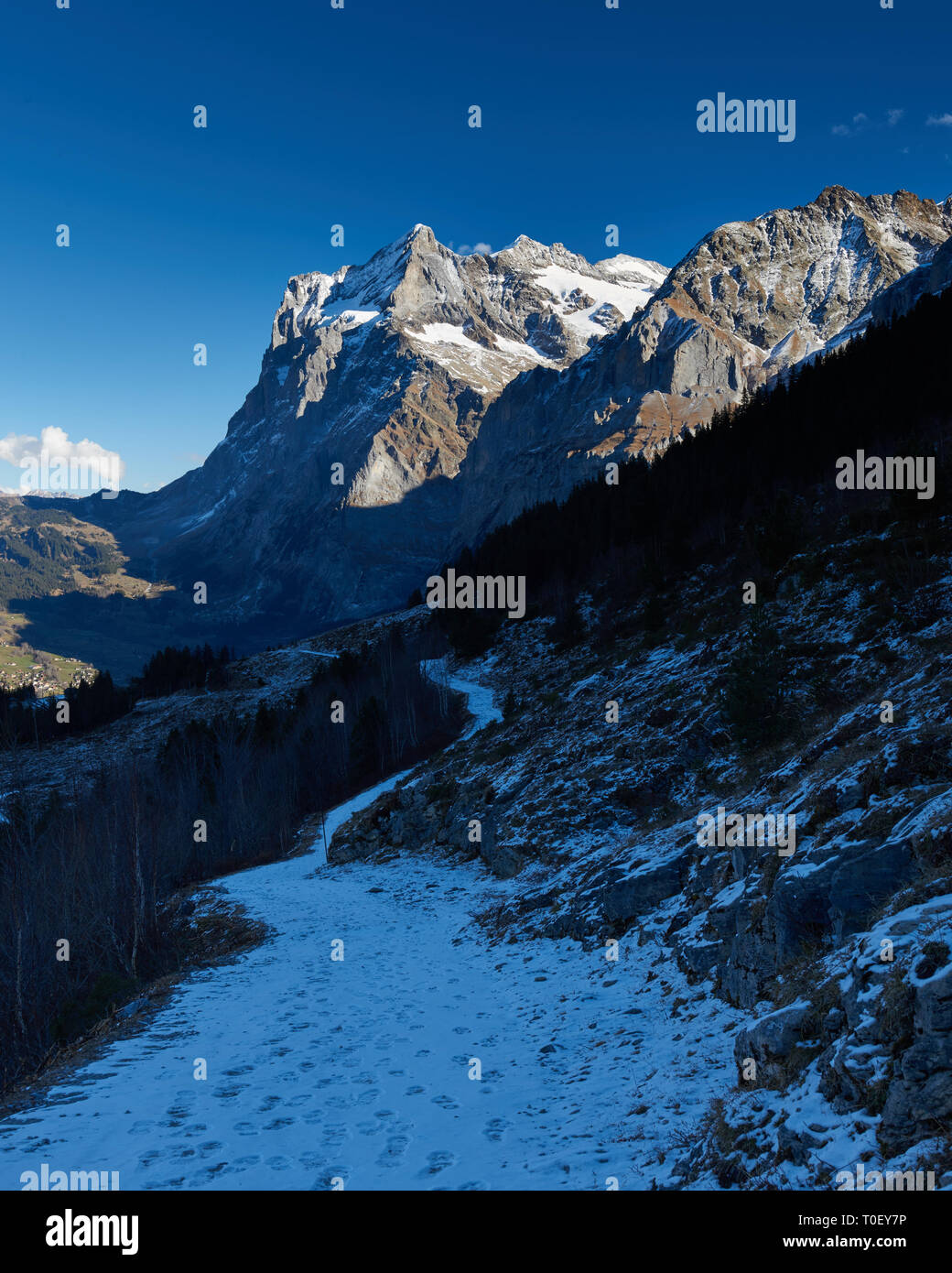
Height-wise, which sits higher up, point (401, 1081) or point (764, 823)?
point (764, 823)

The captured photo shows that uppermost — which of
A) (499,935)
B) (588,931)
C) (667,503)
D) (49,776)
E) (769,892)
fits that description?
(667,503)

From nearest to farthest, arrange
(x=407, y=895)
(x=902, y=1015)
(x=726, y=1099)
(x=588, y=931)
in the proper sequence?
1. (x=902, y=1015)
2. (x=726, y=1099)
3. (x=588, y=931)
4. (x=407, y=895)

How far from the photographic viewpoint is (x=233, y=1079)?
404 inches

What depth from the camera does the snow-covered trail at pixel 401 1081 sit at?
7367mm

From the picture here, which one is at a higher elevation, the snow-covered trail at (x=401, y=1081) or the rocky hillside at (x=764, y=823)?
the rocky hillside at (x=764, y=823)

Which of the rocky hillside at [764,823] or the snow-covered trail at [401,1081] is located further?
the snow-covered trail at [401,1081]

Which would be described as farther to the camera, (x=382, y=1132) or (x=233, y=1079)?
(x=233, y=1079)

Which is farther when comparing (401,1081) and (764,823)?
(764,823)

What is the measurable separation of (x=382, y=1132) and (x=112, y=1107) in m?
3.86

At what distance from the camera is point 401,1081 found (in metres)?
10.2

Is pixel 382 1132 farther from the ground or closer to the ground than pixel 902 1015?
closer to the ground
